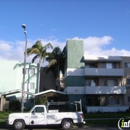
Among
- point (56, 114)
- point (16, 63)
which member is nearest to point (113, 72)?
point (16, 63)

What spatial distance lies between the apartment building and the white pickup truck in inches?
701

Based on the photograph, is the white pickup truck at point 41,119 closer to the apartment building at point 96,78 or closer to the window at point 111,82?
the apartment building at point 96,78

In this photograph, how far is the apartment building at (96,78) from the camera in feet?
108

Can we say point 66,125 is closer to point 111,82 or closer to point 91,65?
point 111,82

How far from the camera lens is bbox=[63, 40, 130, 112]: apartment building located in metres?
32.8

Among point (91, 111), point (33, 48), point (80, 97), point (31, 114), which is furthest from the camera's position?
point (33, 48)

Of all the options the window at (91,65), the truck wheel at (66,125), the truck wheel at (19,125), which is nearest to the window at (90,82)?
the window at (91,65)

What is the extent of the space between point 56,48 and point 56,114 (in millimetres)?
23629

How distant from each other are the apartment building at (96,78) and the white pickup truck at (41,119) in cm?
1780

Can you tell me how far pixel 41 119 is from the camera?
568 inches

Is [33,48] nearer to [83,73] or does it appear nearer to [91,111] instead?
[83,73]

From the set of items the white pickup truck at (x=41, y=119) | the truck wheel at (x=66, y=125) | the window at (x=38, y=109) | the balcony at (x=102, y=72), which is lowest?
the truck wheel at (x=66, y=125)

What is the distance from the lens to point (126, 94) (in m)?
34.1

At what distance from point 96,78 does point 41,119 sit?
71.8 feet
